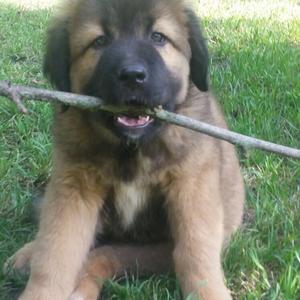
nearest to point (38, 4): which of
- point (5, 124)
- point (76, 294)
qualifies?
point (5, 124)

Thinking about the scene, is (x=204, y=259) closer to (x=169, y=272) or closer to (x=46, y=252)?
(x=169, y=272)

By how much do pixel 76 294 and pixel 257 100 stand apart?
222 cm

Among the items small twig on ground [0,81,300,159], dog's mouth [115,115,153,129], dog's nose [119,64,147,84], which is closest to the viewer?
small twig on ground [0,81,300,159]

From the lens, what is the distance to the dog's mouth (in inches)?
104

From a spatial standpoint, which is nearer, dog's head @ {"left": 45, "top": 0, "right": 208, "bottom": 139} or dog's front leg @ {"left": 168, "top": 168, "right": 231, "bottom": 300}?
dog's head @ {"left": 45, "top": 0, "right": 208, "bottom": 139}

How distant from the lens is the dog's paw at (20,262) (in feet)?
9.71

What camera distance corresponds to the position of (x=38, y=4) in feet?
27.3

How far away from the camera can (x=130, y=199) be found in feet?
9.59

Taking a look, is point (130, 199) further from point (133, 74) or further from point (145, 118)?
point (133, 74)

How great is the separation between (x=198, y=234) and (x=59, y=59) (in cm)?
93

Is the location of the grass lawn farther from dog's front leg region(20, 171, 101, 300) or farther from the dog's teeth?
the dog's teeth

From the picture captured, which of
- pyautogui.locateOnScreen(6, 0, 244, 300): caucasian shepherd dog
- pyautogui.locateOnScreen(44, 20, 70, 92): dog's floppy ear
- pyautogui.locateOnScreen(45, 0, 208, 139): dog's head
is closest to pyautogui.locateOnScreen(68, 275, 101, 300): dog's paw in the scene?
pyautogui.locateOnScreen(6, 0, 244, 300): caucasian shepherd dog

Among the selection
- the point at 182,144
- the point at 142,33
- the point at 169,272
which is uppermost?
the point at 142,33

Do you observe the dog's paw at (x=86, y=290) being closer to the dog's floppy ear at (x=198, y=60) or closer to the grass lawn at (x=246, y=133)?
the grass lawn at (x=246, y=133)
